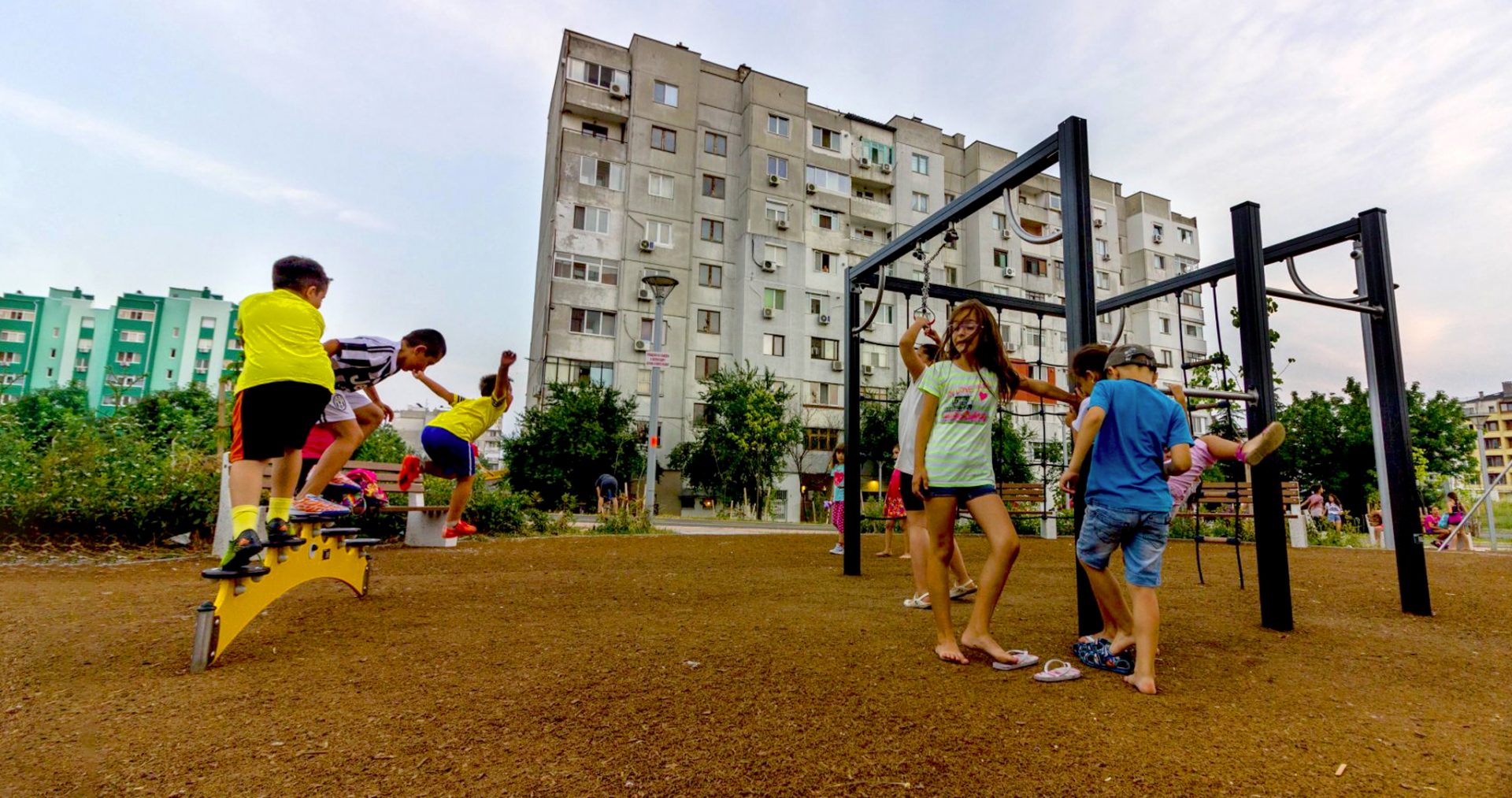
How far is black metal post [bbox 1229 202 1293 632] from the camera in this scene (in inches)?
155

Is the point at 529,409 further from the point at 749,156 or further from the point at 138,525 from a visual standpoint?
the point at 138,525

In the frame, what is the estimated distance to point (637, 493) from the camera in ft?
97.8

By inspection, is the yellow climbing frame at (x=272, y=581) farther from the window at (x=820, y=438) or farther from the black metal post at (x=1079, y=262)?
the window at (x=820, y=438)

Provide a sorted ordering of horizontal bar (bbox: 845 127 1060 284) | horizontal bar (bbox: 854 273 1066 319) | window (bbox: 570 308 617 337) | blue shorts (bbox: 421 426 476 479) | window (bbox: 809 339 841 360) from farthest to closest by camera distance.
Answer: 1. window (bbox: 809 339 841 360)
2. window (bbox: 570 308 617 337)
3. horizontal bar (bbox: 854 273 1066 319)
4. blue shorts (bbox: 421 426 476 479)
5. horizontal bar (bbox: 845 127 1060 284)

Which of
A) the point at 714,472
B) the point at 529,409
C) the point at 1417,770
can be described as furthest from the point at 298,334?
the point at 714,472

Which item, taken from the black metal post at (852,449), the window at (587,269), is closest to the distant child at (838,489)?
the black metal post at (852,449)

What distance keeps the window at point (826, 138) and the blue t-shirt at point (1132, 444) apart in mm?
36142

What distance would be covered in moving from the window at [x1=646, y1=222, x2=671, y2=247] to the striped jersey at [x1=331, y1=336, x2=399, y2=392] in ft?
93.5

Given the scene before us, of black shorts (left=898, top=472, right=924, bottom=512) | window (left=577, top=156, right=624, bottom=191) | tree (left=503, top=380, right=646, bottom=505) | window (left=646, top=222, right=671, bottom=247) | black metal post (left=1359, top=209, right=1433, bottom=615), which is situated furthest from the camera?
window (left=646, top=222, right=671, bottom=247)

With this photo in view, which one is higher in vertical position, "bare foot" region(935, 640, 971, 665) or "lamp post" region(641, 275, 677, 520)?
"lamp post" region(641, 275, 677, 520)

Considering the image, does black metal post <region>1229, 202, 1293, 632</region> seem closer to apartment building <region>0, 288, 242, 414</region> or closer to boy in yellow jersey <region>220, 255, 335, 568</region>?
boy in yellow jersey <region>220, 255, 335, 568</region>

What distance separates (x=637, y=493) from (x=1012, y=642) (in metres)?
27.2

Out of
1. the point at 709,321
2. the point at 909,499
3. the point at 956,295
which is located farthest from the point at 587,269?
the point at 909,499

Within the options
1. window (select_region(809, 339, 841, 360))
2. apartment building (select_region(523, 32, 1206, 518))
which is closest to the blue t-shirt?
apartment building (select_region(523, 32, 1206, 518))
